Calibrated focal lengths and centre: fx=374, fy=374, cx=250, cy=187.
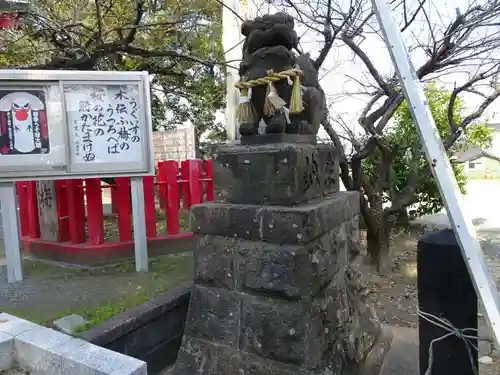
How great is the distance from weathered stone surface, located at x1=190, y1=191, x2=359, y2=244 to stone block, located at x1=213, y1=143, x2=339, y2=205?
7cm

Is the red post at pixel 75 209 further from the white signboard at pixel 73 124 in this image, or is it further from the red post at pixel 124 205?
the white signboard at pixel 73 124

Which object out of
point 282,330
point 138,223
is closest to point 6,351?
point 282,330

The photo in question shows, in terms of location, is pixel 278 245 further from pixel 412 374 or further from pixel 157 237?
pixel 157 237

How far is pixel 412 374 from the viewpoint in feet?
8.57

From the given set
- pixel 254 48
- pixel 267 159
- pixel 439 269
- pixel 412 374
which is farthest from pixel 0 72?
pixel 412 374

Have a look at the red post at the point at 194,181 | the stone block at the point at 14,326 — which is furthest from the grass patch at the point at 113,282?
the red post at the point at 194,181

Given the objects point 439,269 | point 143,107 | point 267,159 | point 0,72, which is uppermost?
point 0,72

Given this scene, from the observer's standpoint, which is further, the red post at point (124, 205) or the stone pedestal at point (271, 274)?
the red post at point (124, 205)

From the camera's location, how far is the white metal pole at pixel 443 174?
4.55ft

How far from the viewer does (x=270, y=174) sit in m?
2.29

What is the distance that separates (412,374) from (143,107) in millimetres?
3519

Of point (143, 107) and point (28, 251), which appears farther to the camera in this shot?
point (28, 251)

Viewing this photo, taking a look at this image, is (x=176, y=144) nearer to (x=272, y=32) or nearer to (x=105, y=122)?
(x=105, y=122)

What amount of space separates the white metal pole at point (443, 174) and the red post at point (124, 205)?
12.0 ft
